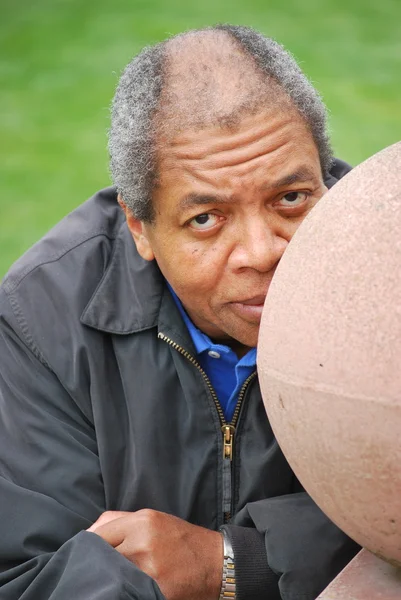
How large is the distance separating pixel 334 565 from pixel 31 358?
45.8 inches

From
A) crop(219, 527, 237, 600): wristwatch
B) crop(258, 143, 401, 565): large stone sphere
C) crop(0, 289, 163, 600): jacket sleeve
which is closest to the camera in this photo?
crop(258, 143, 401, 565): large stone sphere

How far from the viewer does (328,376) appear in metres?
2.47

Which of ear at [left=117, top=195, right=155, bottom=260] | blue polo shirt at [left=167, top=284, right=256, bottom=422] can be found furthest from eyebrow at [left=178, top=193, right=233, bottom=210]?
blue polo shirt at [left=167, top=284, right=256, bottom=422]

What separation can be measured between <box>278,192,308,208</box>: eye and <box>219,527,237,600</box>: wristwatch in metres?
1.00

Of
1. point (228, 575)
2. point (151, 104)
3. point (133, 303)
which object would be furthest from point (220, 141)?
point (228, 575)

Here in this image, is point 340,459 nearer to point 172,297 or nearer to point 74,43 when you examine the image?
point 172,297

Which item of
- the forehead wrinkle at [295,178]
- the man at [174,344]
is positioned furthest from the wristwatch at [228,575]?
the forehead wrinkle at [295,178]

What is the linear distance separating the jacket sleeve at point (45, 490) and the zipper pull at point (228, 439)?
404mm

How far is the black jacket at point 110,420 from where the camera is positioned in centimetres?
350

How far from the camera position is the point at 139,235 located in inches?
149

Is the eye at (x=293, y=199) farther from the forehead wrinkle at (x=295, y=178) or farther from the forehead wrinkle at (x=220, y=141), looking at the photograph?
the forehead wrinkle at (x=220, y=141)

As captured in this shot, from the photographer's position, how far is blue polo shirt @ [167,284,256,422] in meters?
3.60

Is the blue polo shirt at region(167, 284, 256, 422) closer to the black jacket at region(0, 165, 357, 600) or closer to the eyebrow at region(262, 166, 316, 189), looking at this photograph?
the black jacket at region(0, 165, 357, 600)

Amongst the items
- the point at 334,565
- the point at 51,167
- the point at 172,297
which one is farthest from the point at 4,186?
the point at 334,565
